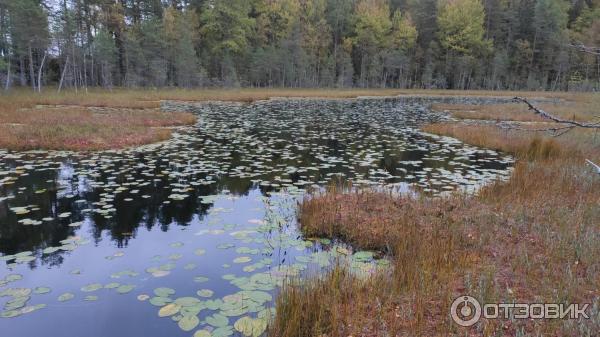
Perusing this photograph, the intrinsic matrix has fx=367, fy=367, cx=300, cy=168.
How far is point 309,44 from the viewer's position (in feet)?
185

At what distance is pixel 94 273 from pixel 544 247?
19.5 ft

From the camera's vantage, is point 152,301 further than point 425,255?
No

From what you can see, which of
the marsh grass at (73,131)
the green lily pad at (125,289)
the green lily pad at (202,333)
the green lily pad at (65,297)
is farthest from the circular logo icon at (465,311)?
the marsh grass at (73,131)

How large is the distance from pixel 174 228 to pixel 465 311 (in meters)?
4.81

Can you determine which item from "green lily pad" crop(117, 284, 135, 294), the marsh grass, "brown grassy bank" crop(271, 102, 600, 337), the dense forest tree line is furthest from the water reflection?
the dense forest tree line

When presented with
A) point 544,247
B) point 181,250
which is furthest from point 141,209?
point 544,247

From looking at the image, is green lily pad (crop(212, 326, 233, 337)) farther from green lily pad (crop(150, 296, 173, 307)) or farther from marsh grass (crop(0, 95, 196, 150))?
marsh grass (crop(0, 95, 196, 150))

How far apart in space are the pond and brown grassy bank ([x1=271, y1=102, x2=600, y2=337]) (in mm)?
563

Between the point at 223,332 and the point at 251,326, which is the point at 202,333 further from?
the point at 251,326

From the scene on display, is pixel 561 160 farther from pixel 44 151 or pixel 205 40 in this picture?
pixel 205 40

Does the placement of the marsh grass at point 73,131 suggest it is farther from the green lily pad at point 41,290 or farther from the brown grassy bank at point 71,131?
the green lily pad at point 41,290

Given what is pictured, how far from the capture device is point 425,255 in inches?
182

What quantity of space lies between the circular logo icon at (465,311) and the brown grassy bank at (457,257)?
0.23 ft

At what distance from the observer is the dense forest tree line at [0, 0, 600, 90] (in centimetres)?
4209
